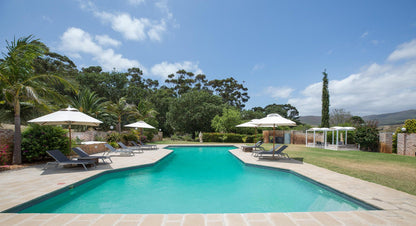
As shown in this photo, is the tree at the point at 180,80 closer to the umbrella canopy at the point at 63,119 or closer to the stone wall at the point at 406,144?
the umbrella canopy at the point at 63,119

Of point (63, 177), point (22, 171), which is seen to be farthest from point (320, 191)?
point (22, 171)

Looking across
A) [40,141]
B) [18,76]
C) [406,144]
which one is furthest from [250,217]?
[406,144]

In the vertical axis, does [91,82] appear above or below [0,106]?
above

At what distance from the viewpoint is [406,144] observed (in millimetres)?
13172

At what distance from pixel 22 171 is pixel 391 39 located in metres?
22.7

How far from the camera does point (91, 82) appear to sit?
30.0 meters

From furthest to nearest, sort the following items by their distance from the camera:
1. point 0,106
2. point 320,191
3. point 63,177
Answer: point 0,106 → point 63,177 → point 320,191

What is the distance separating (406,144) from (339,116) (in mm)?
A: 30851

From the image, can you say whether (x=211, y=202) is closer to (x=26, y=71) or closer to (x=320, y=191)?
(x=320, y=191)

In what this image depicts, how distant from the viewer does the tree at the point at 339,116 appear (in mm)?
39938

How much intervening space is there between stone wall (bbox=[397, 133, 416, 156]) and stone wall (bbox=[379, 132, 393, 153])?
0.63 metres

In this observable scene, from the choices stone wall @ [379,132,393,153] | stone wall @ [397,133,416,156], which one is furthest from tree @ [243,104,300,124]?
stone wall @ [397,133,416,156]

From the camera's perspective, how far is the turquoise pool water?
448 centimetres

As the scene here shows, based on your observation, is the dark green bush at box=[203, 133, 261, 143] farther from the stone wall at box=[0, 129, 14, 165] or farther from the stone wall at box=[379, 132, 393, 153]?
the stone wall at box=[0, 129, 14, 165]
